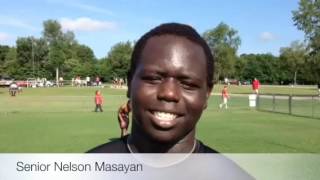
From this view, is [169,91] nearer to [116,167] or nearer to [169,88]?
[169,88]

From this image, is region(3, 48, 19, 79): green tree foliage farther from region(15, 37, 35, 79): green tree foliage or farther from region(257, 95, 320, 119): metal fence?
region(257, 95, 320, 119): metal fence

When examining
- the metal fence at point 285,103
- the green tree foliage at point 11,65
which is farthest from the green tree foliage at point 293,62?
the green tree foliage at point 11,65

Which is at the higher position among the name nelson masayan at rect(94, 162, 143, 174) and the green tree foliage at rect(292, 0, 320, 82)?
the green tree foliage at rect(292, 0, 320, 82)

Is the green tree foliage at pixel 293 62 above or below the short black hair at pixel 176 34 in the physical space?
above

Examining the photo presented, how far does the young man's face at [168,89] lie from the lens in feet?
6.86

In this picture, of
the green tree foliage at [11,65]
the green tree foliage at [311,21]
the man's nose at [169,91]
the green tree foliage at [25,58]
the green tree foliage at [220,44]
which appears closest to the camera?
the man's nose at [169,91]

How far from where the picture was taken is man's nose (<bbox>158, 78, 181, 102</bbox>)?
2.08 metres

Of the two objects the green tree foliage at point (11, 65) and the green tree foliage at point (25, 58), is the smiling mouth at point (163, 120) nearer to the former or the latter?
the green tree foliage at point (25, 58)

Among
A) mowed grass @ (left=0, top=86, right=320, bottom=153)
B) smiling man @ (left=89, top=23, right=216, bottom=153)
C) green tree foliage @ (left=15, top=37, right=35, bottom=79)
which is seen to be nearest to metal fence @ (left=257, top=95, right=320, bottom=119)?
mowed grass @ (left=0, top=86, right=320, bottom=153)

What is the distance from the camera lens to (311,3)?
64.8 meters

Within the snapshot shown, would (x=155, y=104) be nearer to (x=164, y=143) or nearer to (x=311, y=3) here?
(x=164, y=143)

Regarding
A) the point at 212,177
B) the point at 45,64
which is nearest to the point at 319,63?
the point at 45,64

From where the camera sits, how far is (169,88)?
2080mm

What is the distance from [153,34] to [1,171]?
81 centimetres
